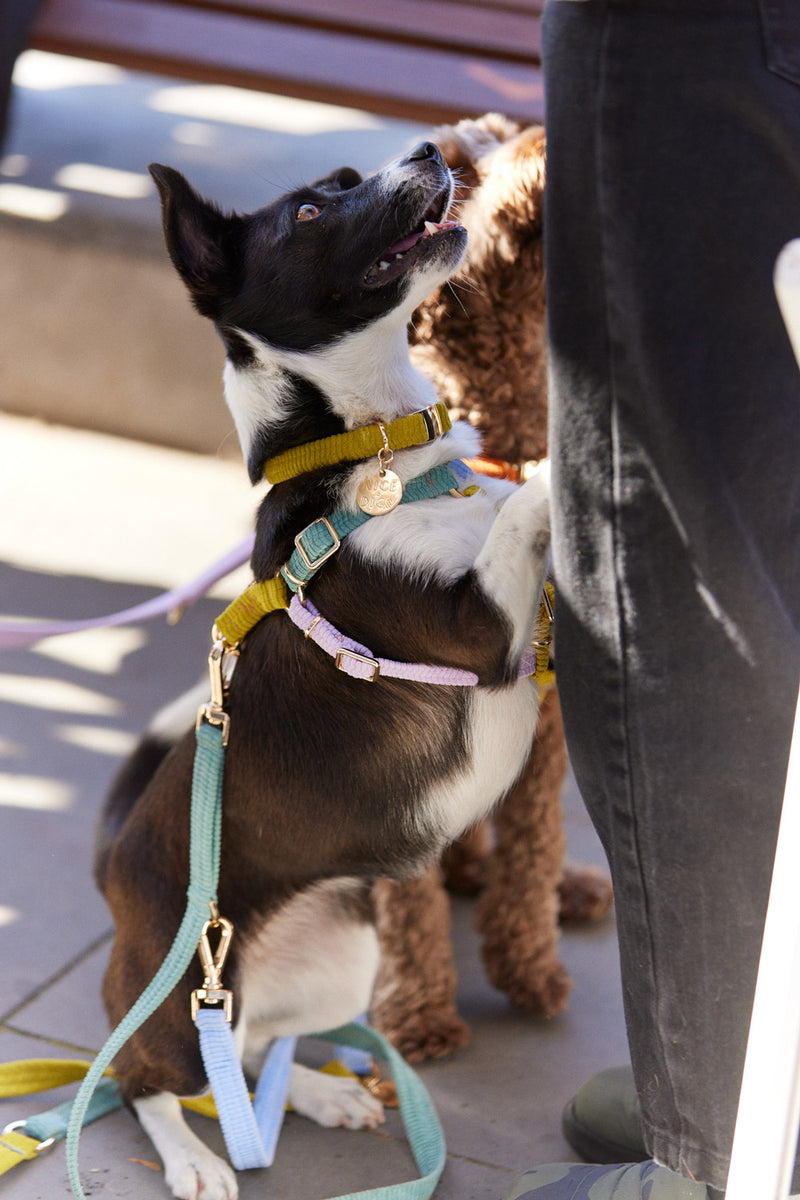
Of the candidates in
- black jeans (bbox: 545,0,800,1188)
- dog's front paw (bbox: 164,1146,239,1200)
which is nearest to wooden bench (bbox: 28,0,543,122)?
black jeans (bbox: 545,0,800,1188)

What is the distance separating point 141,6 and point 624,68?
12.1 ft

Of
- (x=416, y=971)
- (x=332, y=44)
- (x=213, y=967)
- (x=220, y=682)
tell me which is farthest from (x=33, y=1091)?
(x=332, y=44)

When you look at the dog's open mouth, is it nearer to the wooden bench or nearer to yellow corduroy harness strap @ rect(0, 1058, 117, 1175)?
yellow corduroy harness strap @ rect(0, 1058, 117, 1175)

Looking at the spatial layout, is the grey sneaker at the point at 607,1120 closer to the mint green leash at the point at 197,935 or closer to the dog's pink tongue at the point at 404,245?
the mint green leash at the point at 197,935

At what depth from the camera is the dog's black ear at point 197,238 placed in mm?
1671

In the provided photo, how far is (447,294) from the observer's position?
2072 mm

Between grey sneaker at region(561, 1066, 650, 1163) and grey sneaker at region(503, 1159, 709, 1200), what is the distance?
0.45 ft

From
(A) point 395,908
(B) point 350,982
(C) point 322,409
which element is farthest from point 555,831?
(C) point 322,409

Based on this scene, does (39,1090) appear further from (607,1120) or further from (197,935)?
(607,1120)

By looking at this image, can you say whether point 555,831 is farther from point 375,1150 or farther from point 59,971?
point 59,971

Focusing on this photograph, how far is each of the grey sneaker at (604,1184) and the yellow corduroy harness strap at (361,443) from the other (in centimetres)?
102

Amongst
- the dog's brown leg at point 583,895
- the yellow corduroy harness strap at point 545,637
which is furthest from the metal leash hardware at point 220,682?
the dog's brown leg at point 583,895

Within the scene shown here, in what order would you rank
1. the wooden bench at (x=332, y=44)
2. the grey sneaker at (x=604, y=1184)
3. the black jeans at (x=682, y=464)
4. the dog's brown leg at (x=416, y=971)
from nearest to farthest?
the black jeans at (x=682, y=464) → the grey sneaker at (x=604, y=1184) → the dog's brown leg at (x=416, y=971) → the wooden bench at (x=332, y=44)

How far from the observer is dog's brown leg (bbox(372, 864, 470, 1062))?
85.0 inches
